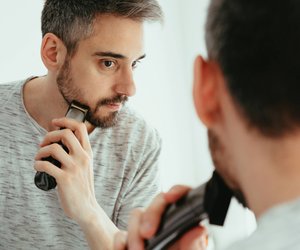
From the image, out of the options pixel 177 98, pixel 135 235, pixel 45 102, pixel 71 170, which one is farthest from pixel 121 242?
pixel 177 98

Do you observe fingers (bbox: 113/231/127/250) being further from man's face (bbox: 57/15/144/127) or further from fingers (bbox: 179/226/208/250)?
man's face (bbox: 57/15/144/127)

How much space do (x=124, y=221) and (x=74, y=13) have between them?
604 mm

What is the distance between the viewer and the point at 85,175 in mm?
1223

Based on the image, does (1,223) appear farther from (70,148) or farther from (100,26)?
(100,26)

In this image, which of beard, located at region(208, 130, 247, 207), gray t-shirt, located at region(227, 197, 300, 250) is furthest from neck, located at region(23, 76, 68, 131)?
gray t-shirt, located at region(227, 197, 300, 250)

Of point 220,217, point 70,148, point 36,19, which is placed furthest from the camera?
point 36,19

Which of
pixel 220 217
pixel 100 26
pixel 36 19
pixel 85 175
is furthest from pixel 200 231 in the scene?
pixel 36 19

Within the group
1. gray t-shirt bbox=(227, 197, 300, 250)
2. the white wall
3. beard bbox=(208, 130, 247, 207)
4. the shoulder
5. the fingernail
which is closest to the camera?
gray t-shirt bbox=(227, 197, 300, 250)

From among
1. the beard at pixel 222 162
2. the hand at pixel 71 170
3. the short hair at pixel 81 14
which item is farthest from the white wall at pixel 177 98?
the beard at pixel 222 162

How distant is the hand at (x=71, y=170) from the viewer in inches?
46.8

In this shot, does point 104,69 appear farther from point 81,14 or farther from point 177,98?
point 177,98

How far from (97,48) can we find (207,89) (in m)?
0.80

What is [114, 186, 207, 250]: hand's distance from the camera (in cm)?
73

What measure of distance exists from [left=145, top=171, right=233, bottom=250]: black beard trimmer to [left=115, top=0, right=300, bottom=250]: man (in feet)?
0.21
